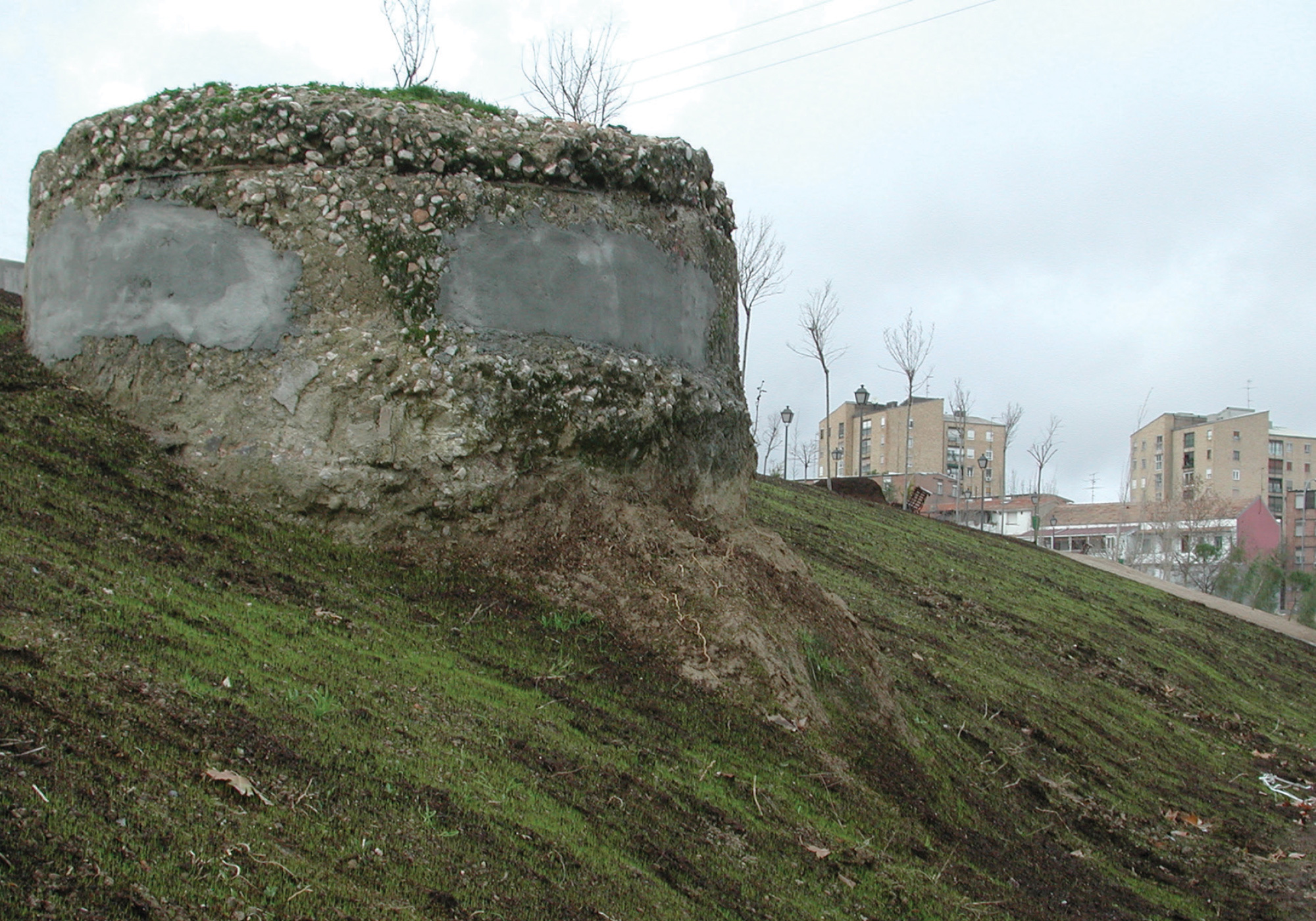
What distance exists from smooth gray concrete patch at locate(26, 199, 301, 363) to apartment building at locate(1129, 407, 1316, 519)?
83.9 m

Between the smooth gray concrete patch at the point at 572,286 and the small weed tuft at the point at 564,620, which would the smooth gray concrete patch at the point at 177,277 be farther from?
the small weed tuft at the point at 564,620

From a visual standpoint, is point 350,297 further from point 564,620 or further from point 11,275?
point 11,275

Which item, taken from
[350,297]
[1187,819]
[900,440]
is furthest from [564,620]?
[900,440]

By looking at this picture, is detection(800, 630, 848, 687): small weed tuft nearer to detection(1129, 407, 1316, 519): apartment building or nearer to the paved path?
the paved path

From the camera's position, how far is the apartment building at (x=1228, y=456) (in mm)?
90250

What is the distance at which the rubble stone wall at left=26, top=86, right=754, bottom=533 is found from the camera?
7.63 meters

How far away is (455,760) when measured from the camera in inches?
205

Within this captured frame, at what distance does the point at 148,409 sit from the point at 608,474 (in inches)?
133

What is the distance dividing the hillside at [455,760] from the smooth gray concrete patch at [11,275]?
1831cm

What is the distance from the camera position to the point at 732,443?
9297 millimetres

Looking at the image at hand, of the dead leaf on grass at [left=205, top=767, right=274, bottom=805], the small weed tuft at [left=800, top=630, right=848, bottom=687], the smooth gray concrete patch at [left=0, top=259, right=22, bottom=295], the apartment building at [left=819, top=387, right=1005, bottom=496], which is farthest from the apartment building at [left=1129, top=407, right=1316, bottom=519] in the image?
the dead leaf on grass at [left=205, top=767, right=274, bottom=805]

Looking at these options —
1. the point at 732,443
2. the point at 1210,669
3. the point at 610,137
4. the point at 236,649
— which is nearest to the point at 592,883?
the point at 236,649

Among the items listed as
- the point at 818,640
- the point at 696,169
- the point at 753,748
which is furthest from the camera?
the point at 696,169

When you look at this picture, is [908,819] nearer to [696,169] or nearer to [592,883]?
[592,883]
